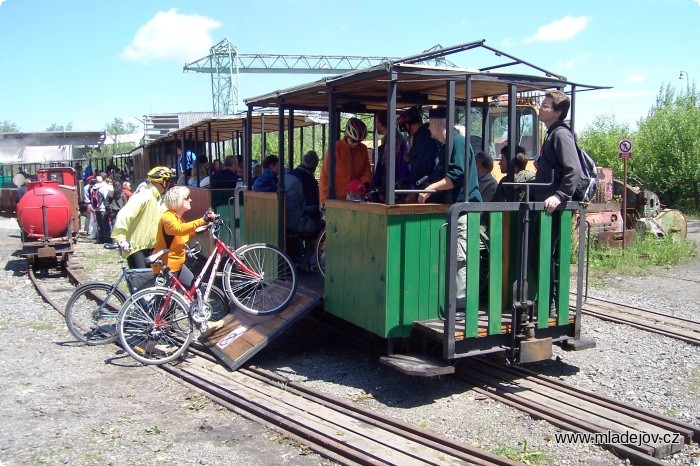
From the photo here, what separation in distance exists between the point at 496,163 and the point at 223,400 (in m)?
6.91

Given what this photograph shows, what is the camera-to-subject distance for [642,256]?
13.9 m

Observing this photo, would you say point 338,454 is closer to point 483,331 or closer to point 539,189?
point 483,331

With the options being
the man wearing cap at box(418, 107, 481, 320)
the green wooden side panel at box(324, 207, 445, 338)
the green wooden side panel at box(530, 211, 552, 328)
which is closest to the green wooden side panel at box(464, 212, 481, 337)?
the man wearing cap at box(418, 107, 481, 320)

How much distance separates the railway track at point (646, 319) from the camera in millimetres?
7676

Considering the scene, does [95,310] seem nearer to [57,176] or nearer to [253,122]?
[253,122]

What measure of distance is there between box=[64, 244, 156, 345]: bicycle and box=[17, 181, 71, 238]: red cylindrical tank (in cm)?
650

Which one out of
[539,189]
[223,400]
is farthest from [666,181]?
[223,400]

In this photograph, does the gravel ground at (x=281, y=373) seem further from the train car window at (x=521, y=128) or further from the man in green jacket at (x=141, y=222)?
the train car window at (x=521, y=128)

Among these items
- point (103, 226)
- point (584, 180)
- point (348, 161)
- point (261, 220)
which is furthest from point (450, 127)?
point (103, 226)

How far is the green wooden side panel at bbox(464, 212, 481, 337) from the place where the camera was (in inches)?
216

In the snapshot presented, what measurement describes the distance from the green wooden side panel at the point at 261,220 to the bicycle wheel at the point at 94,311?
6.28ft

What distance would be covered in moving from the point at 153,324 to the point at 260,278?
1.25 meters

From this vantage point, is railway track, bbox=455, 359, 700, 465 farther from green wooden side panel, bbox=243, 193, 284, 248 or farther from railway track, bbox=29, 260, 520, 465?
green wooden side panel, bbox=243, 193, 284, 248

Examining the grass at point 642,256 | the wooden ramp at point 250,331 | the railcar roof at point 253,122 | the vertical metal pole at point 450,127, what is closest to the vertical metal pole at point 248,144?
the railcar roof at point 253,122
